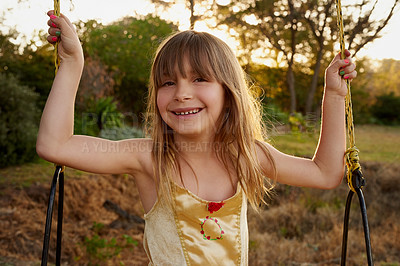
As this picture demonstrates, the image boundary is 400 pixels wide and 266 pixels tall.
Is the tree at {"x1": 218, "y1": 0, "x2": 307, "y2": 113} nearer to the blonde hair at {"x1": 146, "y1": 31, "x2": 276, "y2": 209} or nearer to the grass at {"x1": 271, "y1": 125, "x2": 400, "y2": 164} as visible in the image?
the grass at {"x1": 271, "y1": 125, "x2": 400, "y2": 164}

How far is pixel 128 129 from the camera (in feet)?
20.4

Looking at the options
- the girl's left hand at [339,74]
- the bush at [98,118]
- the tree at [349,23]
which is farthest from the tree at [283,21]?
the girl's left hand at [339,74]

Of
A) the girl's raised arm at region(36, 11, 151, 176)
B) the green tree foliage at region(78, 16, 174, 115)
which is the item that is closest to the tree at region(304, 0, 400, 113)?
the green tree foliage at region(78, 16, 174, 115)

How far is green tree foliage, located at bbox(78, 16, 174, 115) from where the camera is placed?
23.4ft

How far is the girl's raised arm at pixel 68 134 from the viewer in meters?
1.05

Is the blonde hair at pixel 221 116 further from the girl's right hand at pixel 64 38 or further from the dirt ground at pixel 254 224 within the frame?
the dirt ground at pixel 254 224

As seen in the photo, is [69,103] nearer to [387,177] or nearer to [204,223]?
[204,223]

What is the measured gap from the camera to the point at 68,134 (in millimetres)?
1070

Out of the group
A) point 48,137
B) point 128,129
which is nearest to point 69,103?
point 48,137

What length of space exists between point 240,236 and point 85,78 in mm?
6091

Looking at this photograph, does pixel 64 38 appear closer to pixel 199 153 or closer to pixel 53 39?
pixel 53 39

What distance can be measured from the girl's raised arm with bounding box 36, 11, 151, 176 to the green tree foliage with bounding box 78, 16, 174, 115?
5948mm

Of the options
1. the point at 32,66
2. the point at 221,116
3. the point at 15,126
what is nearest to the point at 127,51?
the point at 32,66

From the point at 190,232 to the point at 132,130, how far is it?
509 cm
